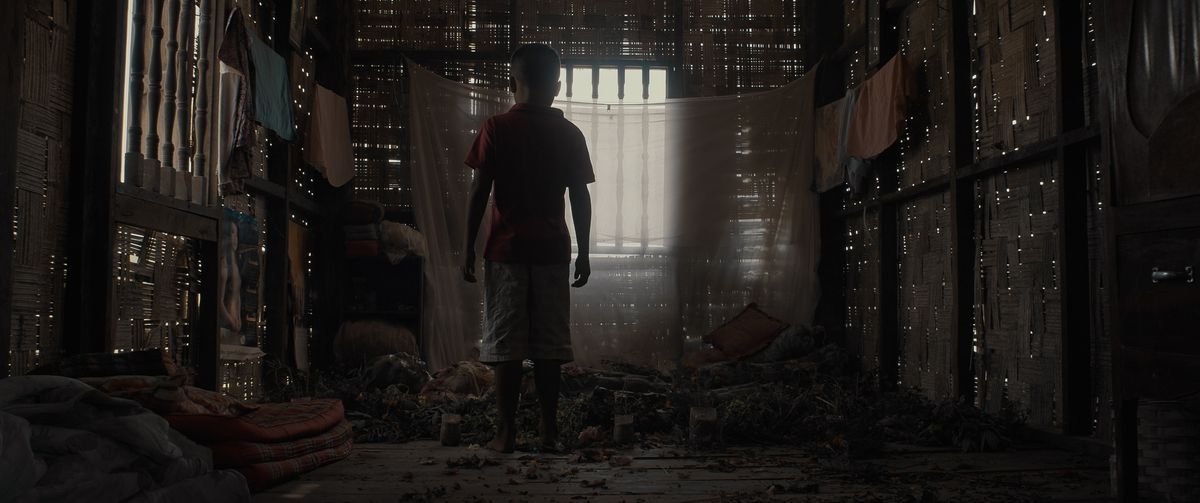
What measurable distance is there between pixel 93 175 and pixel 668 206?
17.1 feet

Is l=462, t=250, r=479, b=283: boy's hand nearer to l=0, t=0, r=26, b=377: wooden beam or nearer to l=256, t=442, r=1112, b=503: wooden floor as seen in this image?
l=256, t=442, r=1112, b=503: wooden floor

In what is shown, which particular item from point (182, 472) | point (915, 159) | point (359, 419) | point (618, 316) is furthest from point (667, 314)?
point (182, 472)

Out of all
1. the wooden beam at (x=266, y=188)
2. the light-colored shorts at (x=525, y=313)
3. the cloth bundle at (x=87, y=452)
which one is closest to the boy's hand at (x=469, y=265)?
the light-colored shorts at (x=525, y=313)

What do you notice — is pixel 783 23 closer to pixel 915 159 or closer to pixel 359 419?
pixel 915 159

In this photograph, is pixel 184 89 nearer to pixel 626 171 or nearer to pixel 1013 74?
pixel 1013 74

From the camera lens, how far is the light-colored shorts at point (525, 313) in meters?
3.76

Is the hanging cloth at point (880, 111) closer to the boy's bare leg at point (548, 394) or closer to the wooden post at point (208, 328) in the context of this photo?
the boy's bare leg at point (548, 394)

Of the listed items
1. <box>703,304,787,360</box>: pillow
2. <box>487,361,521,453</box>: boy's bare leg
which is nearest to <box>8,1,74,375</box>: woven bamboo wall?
<box>487,361,521,453</box>: boy's bare leg

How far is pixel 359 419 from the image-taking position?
4703 millimetres

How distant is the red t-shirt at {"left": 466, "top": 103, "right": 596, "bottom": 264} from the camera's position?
3807 mm

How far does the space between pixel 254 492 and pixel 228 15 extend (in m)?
2.95

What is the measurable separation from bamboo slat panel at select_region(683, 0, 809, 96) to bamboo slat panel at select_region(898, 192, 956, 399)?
8.50 feet

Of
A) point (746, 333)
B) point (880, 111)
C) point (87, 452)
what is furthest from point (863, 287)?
point (87, 452)

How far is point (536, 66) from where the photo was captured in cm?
390
